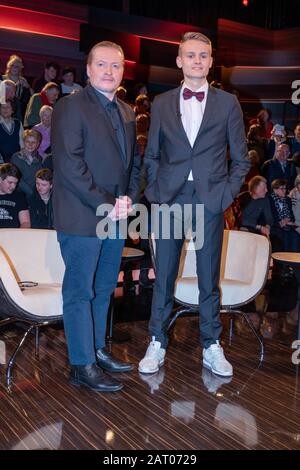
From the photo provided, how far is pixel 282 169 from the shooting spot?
7578 millimetres

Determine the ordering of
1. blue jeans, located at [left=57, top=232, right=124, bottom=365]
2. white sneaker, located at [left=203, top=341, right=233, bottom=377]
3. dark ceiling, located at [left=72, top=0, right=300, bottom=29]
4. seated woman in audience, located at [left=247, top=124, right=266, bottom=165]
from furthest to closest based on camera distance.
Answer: dark ceiling, located at [left=72, top=0, right=300, bottom=29]
seated woman in audience, located at [left=247, top=124, right=266, bottom=165]
white sneaker, located at [left=203, top=341, right=233, bottom=377]
blue jeans, located at [left=57, top=232, right=124, bottom=365]

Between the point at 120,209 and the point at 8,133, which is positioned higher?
the point at 8,133

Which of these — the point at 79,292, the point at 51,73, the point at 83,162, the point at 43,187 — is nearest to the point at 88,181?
the point at 83,162

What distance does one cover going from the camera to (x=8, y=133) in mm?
6051

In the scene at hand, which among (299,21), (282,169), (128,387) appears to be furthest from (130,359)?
(299,21)

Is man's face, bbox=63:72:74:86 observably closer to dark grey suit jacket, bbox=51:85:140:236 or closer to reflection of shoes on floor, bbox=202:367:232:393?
dark grey suit jacket, bbox=51:85:140:236

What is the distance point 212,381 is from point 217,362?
0.40 feet

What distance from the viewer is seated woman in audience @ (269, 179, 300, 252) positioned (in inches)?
254

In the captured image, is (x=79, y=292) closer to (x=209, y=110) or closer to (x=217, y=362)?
(x=217, y=362)

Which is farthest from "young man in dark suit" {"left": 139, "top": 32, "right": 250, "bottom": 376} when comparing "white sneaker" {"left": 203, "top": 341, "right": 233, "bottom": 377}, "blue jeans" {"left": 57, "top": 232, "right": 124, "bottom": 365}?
"blue jeans" {"left": 57, "top": 232, "right": 124, "bottom": 365}

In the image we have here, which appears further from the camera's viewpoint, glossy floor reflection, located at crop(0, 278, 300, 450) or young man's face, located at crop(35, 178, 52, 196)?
young man's face, located at crop(35, 178, 52, 196)

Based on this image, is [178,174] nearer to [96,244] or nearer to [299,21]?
[96,244]

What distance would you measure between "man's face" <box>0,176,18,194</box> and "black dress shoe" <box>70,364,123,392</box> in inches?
91.1
